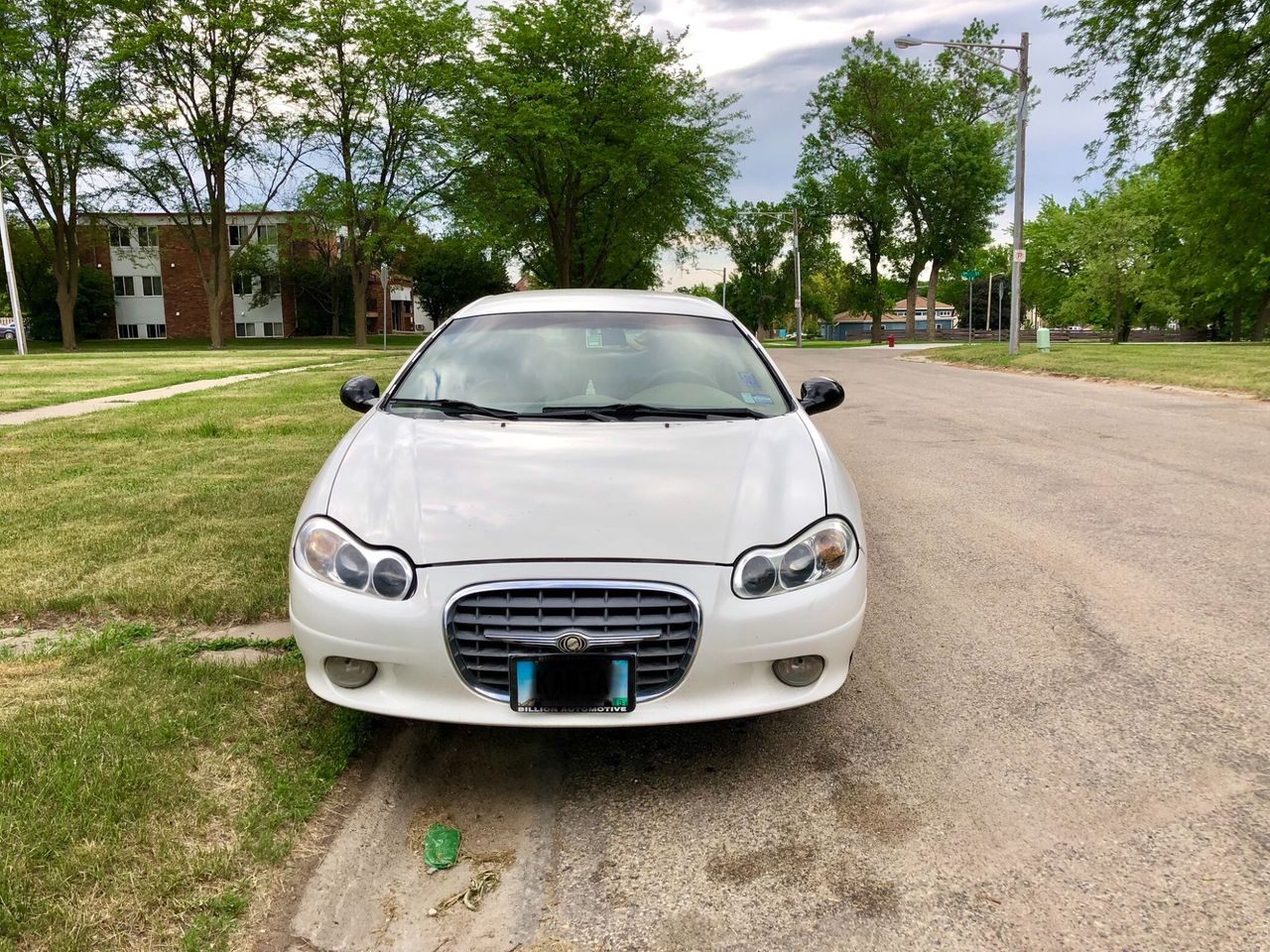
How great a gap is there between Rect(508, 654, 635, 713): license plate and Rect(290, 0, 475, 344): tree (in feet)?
116

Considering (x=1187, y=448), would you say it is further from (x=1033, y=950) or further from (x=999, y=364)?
(x=999, y=364)

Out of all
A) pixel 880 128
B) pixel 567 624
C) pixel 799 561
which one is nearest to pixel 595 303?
pixel 799 561

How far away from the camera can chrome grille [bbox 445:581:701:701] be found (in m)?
2.46

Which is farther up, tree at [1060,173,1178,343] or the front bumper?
tree at [1060,173,1178,343]

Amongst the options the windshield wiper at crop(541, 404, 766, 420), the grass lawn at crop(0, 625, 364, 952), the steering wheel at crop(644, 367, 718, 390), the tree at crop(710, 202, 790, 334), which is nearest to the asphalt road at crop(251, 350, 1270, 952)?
the grass lawn at crop(0, 625, 364, 952)

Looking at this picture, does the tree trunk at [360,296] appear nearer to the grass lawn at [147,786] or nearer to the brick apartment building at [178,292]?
the brick apartment building at [178,292]

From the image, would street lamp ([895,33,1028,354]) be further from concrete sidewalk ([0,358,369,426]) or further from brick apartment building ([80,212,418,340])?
brick apartment building ([80,212,418,340])

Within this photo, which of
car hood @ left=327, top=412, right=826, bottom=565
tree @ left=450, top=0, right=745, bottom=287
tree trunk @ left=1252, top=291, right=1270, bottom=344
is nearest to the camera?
car hood @ left=327, top=412, right=826, bottom=565

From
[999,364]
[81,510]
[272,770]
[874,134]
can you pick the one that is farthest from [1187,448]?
[874,134]

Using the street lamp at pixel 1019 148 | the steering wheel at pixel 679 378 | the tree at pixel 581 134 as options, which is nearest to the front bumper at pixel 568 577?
the steering wheel at pixel 679 378

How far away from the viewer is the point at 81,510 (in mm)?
5797

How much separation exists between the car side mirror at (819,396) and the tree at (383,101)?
3385 cm

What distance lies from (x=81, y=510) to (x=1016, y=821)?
5782 mm

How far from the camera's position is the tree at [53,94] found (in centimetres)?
3459
